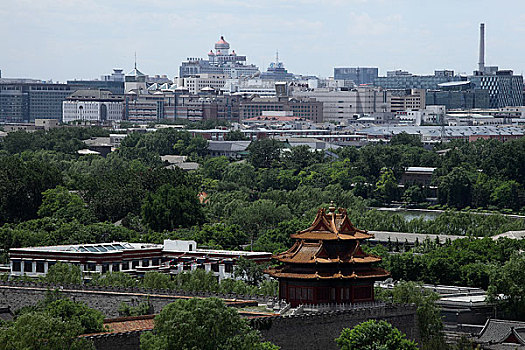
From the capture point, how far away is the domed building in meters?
68.7

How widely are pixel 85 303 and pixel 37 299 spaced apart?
8.76ft

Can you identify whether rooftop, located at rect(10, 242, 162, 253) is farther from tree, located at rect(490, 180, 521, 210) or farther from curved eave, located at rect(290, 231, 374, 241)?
tree, located at rect(490, 180, 521, 210)

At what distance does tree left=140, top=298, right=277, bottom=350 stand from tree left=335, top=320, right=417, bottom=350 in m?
3.64

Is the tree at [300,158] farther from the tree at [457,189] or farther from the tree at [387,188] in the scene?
the tree at [457,189]

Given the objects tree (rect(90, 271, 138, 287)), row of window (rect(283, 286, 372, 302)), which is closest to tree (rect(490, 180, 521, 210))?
tree (rect(90, 271, 138, 287))

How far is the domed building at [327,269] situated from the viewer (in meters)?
68.7

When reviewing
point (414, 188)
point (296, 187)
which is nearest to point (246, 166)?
point (296, 187)

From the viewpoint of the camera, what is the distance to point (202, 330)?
58.9 m

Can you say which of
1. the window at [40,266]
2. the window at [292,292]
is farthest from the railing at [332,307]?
the window at [40,266]

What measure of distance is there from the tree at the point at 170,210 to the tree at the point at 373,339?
55.7 metres

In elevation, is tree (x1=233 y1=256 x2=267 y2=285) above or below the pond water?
above

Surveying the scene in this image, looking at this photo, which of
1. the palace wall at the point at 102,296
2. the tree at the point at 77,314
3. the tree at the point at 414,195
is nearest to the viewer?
the tree at the point at 77,314

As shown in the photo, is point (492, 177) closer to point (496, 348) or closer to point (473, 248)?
point (473, 248)

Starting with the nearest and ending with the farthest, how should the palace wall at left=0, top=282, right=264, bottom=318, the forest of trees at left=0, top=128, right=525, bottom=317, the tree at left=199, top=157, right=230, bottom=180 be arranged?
the palace wall at left=0, top=282, right=264, bottom=318 → the forest of trees at left=0, top=128, right=525, bottom=317 → the tree at left=199, top=157, right=230, bottom=180
